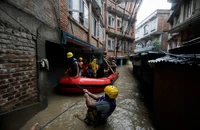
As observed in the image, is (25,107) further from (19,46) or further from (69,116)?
(19,46)

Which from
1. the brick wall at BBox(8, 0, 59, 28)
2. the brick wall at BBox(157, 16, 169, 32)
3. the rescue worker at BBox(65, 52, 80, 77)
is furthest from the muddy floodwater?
the brick wall at BBox(157, 16, 169, 32)

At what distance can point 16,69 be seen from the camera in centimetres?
210

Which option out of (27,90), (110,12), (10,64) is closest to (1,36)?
(10,64)

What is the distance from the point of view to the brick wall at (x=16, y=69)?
184 cm

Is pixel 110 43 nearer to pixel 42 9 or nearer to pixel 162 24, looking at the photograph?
pixel 162 24

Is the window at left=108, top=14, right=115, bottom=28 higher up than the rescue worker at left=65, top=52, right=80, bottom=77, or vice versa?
the window at left=108, top=14, right=115, bottom=28

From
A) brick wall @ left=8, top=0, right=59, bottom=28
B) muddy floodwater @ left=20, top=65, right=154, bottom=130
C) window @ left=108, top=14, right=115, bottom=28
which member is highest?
window @ left=108, top=14, right=115, bottom=28

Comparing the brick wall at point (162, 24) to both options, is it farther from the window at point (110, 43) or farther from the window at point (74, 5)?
the window at point (74, 5)

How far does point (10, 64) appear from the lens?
196 cm

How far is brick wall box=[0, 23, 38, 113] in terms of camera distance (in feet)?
6.02

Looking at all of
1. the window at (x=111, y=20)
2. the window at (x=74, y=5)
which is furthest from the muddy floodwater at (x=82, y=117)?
the window at (x=111, y=20)

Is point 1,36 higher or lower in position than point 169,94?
higher

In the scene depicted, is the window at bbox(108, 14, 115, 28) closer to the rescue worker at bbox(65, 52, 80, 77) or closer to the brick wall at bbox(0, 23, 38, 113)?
the rescue worker at bbox(65, 52, 80, 77)

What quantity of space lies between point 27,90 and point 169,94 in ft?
11.0
